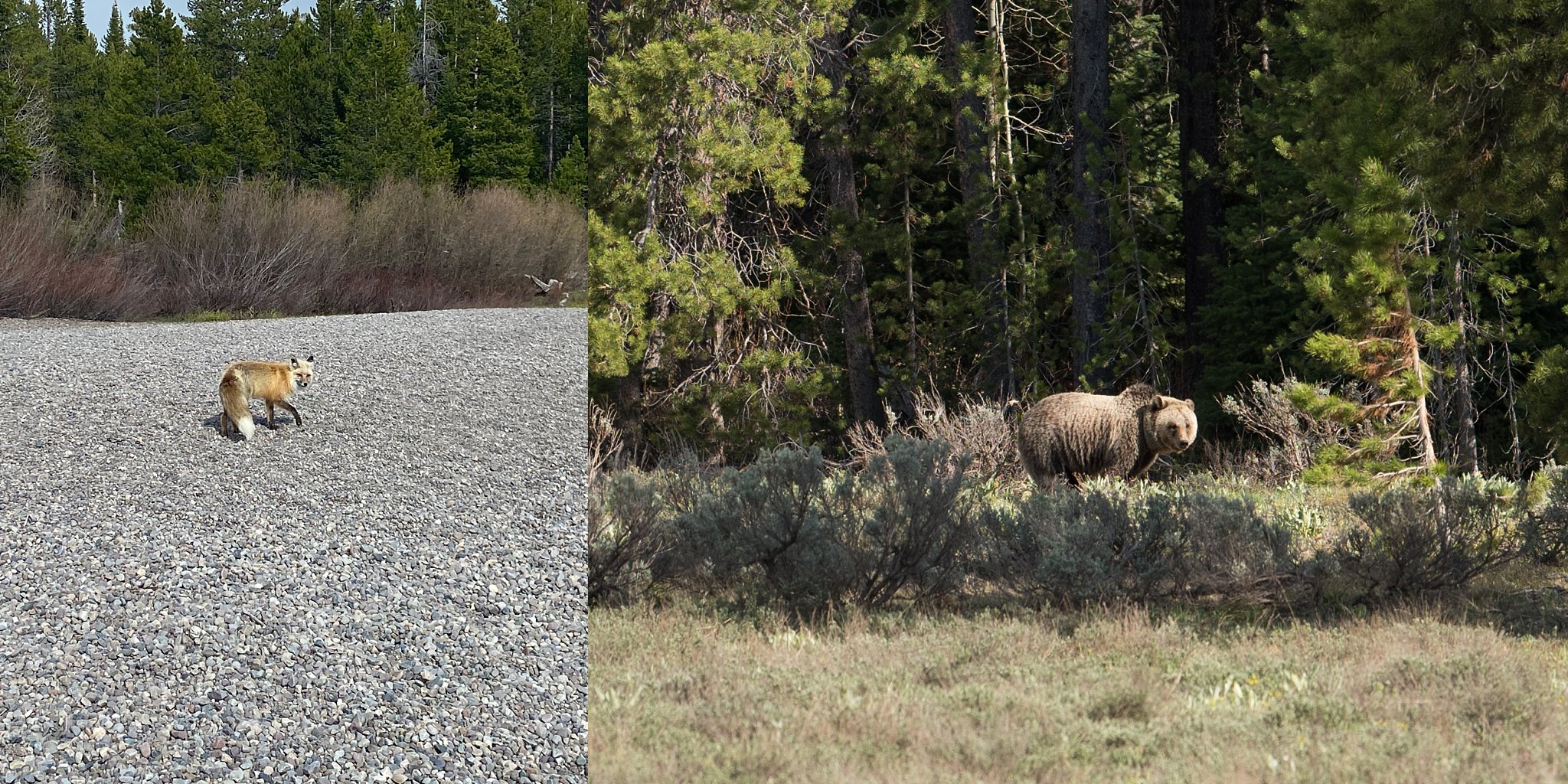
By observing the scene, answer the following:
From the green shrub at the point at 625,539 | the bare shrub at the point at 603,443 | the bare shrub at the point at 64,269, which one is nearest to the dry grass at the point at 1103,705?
the green shrub at the point at 625,539

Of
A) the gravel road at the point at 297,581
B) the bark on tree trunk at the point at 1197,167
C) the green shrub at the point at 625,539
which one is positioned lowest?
the gravel road at the point at 297,581

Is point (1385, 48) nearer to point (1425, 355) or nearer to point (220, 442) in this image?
point (1425, 355)

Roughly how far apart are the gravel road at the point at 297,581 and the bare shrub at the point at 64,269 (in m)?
8.09

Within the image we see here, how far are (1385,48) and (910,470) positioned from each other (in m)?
1.22

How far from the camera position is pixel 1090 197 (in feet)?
11.7

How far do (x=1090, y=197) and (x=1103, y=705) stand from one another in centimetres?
187

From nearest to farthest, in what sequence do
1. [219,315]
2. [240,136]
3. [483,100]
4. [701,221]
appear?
A: [701,221] < [483,100] < [219,315] < [240,136]

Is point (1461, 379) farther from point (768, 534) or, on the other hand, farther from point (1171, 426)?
point (768, 534)

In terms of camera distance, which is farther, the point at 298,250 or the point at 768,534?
the point at 298,250

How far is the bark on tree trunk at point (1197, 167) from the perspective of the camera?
11.9 feet

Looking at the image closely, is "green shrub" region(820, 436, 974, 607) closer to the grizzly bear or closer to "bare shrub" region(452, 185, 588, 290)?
the grizzly bear

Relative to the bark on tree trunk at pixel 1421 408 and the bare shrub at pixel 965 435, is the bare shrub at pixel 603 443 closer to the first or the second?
the bare shrub at pixel 965 435

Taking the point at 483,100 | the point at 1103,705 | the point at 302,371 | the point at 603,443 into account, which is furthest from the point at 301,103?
the point at 1103,705

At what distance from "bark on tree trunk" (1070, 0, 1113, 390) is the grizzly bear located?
0.12 meters
